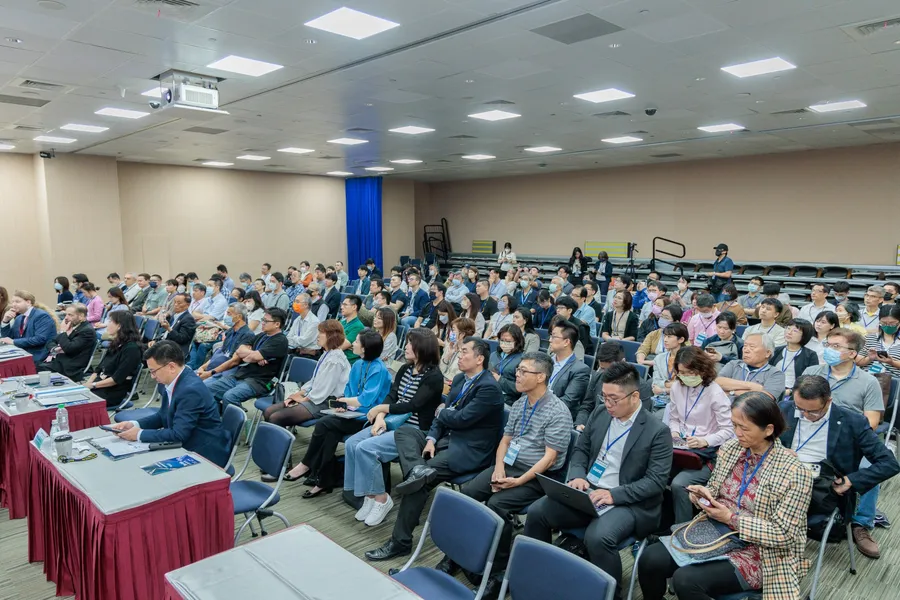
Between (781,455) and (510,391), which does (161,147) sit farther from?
(781,455)

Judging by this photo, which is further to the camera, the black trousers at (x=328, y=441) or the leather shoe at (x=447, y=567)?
the black trousers at (x=328, y=441)

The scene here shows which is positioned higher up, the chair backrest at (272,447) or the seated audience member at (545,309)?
the seated audience member at (545,309)

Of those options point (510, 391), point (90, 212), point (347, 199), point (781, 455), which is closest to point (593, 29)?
point (510, 391)

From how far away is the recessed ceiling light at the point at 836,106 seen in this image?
805cm

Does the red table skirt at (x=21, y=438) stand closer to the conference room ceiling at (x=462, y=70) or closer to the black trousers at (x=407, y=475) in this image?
the black trousers at (x=407, y=475)

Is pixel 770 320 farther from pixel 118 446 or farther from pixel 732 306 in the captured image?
pixel 118 446

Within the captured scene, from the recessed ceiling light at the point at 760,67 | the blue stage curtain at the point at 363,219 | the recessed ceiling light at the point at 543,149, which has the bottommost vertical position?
the blue stage curtain at the point at 363,219

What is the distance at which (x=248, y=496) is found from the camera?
3432mm

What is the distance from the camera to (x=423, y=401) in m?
4.17

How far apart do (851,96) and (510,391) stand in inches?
262

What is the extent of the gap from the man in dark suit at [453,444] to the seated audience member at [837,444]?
67.1 inches

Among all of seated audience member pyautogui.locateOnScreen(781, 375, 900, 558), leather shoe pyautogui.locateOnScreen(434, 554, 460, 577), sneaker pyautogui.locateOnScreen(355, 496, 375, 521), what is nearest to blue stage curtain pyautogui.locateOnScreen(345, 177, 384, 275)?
sneaker pyautogui.locateOnScreen(355, 496, 375, 521)

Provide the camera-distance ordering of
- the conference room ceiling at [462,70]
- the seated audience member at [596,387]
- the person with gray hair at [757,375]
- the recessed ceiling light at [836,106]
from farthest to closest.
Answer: the recessed ceiling light at [836,106], the conference room ceiling at [462,70], the seated audience member at [596,387], the person with gray hair at [757,375]

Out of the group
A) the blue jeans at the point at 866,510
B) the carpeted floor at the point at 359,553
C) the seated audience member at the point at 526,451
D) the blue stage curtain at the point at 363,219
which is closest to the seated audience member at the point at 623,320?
the carpeted floor at the point at 359,553
